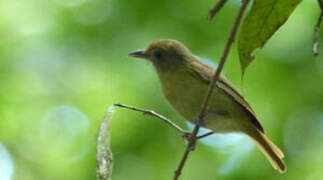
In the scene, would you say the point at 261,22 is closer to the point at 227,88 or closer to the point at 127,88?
the point at 227,88

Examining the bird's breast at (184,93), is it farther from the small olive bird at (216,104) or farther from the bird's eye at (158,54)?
the bird's eye at (158,54)

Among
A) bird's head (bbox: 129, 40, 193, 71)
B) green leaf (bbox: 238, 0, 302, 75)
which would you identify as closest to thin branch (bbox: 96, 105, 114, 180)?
green leaf (bbox: 238, 0, 302, 75)

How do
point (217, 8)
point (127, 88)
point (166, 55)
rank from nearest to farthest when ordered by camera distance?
point (217, 8), point (166, 55), point (127, 88)

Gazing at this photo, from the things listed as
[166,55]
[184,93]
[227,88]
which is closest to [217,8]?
[184,93]

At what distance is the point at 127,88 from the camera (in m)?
6.88

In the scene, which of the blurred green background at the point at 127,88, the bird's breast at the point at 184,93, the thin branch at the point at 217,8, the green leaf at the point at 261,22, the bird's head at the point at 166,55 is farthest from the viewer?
the blurred green background at the point at 127,88

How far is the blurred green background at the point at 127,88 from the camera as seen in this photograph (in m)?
6.45

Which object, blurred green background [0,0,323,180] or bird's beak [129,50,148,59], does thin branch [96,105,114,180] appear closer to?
bird's beak [129,50,148,59]

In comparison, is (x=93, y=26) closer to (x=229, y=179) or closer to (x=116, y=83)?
(x=116, y=83)

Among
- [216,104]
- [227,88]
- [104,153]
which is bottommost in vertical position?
[104,153]

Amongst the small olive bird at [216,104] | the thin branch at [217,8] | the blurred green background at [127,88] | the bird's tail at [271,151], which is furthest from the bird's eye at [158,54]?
the thin branch at [217,8]

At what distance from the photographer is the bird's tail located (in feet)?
13.1

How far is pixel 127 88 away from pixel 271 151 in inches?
121

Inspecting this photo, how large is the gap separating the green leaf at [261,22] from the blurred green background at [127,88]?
412 cm
